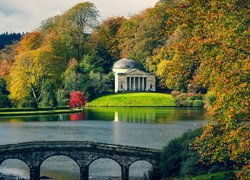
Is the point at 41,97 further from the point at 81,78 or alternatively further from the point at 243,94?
the point at 243,94

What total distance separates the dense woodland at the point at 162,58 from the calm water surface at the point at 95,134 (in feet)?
24.0

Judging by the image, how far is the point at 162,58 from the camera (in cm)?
12950

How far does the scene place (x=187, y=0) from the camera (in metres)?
21.8

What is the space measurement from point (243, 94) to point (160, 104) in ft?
358

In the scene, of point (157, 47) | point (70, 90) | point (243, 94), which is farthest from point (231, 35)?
point (157, 47)

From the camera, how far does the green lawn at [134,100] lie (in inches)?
5084

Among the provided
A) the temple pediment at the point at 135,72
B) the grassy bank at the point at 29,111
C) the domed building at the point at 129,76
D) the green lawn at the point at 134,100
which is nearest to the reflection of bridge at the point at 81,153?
the grassy bank at the point at 29,111

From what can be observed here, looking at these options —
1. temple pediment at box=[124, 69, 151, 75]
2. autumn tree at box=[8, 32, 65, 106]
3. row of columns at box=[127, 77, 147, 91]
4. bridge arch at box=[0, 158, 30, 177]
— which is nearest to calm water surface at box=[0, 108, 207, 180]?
bridge arch at box=[0, 158, 30, 177]

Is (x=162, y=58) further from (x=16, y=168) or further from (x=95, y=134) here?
(x=16, y=168)

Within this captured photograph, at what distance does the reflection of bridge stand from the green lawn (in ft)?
282

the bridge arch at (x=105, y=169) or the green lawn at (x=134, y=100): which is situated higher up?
the green lawn at (x=134, y=100)

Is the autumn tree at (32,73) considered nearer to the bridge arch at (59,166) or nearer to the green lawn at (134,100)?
the green lawn at (134,100)

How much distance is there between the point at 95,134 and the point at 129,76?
8499 cm

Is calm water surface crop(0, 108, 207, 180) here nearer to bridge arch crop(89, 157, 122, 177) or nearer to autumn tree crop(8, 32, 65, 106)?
bridge arch crop(89, 157, 122, 177)
